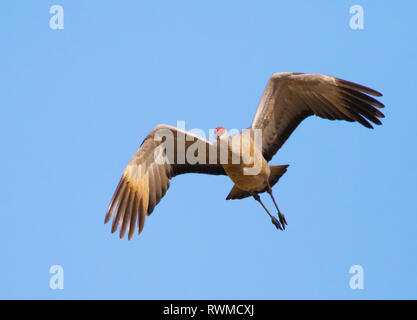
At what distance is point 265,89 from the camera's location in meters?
10.4

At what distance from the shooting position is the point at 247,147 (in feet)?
33.5

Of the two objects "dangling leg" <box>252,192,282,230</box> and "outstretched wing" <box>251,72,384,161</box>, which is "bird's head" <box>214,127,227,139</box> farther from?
"dangling leg" <box>252,192,282,230</box>

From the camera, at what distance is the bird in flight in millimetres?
10180

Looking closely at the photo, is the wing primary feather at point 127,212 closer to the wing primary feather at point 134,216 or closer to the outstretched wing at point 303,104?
the wing primary feather at point 134,216

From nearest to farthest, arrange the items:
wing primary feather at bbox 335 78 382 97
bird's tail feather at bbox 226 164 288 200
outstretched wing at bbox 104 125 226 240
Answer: wing primary feather at bbox 335 78 382 97 → outstretched wing at bbox 104 125 226 240 → bird's tail feather at bbox 226 164 288 200

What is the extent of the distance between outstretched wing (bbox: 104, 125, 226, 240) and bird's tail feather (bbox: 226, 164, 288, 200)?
1.41ft

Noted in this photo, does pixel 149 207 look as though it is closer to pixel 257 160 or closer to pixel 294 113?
pixel 257 160

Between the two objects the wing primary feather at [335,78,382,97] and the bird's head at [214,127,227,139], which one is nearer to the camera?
the wing primary feather at [335,78,382,97]

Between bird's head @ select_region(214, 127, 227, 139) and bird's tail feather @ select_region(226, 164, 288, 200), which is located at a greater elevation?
bird's head @ select_region(214, 127, 227, 139)

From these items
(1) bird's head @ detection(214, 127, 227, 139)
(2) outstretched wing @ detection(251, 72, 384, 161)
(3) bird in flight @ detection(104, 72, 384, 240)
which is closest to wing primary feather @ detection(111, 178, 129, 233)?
(3) bird in flight @ detection(104, 72, 384, 240)

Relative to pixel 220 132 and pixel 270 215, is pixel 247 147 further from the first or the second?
pixel 270 215

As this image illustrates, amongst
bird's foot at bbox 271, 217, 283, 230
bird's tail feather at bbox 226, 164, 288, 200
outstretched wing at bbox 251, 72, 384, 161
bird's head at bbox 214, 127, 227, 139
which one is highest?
outstretched wing at bbox 251, 72, 384, 161
